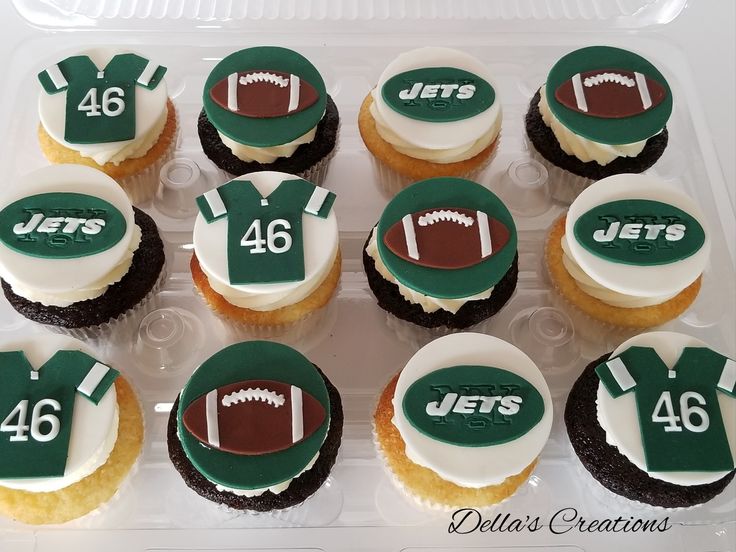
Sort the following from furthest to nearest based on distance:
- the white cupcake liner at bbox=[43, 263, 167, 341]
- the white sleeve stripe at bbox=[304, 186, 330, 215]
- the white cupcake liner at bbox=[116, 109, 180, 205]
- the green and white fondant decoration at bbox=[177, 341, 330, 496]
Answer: the white cupcake liner at bbox=[116, 109, 180, 205] < the white cupcake liner at bbox=[43, 263, 167, 341] < the white sleeve stripe at bbox=[304, 186, 330, 215] < the green and white fondant decoration at bbox=[177, 341, 330, 496]

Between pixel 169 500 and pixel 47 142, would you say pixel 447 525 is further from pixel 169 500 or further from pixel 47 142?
pixel 47 142

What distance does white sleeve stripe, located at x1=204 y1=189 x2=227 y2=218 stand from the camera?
256 centimetres

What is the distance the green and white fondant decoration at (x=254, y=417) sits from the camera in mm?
2195

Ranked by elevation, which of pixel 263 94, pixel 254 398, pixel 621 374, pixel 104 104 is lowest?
pixel 254 398

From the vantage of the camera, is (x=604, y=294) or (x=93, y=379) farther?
(x=604, y=294)

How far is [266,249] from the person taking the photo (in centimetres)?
250

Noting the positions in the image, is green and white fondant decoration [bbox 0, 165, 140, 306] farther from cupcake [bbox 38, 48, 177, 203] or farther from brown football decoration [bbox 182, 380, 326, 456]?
brown football decoration [bbox 182, 380, 326, 456]

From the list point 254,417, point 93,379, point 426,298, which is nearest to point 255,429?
point 254,417

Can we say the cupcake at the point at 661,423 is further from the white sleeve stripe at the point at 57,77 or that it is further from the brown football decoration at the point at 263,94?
the white sleeve stripe at the point at 57,77

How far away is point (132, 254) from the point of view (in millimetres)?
2682

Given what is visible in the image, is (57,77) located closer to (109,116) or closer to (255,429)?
(109,116)

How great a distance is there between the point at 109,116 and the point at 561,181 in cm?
198

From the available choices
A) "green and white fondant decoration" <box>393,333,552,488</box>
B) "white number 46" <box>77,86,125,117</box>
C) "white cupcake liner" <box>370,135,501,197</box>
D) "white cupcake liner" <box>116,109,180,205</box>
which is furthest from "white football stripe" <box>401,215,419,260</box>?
"white number 46" <box>77,86,125,117</box>

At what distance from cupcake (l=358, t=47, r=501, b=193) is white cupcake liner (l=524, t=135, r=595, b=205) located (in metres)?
0.25
